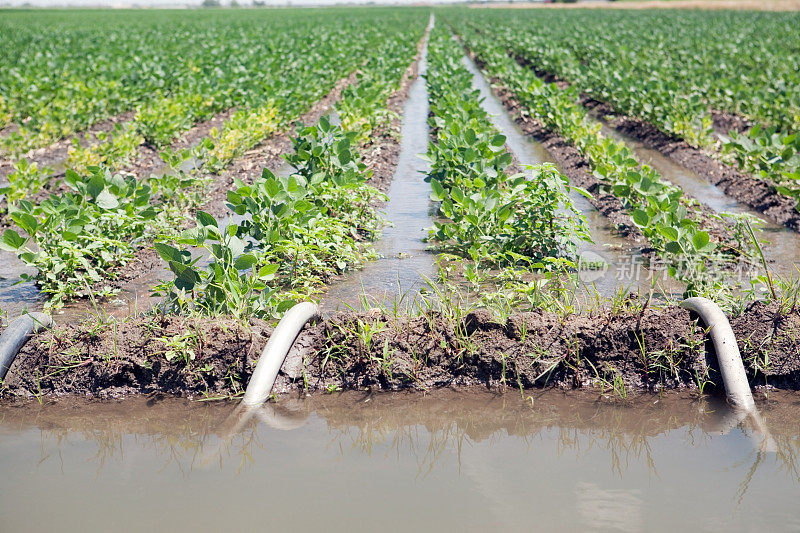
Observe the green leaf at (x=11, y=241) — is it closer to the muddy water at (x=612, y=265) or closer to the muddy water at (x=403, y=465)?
the muddy water at (x=403, y=465)

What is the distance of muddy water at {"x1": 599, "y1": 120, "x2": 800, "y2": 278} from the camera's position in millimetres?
6047

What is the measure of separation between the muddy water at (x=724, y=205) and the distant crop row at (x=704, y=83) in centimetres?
39

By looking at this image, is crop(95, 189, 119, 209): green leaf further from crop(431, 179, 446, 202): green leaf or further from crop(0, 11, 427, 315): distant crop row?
crop(431, 179, 446, 202): green leaf

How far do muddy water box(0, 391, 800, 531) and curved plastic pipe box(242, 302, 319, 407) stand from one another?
0.33ft

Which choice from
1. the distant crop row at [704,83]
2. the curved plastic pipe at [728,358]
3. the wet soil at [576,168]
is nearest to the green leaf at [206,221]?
the curved plastic pipe at [728,358]

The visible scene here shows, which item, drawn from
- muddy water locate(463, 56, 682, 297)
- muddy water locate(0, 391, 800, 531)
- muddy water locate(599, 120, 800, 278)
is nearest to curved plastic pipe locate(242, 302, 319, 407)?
muddy water locate(0, 391, 800, 531)

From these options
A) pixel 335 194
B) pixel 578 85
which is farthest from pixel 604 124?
pixel 335 194

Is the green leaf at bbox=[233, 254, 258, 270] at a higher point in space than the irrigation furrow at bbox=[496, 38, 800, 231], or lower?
lower

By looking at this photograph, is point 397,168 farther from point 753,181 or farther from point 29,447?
point 29,447

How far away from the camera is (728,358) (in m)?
3.79

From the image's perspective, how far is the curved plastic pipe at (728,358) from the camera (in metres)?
3.71

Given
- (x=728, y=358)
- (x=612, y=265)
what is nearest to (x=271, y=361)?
(x=728, y=358)

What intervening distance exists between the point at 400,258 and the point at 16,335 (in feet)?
9.89

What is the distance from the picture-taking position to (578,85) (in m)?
16.4
